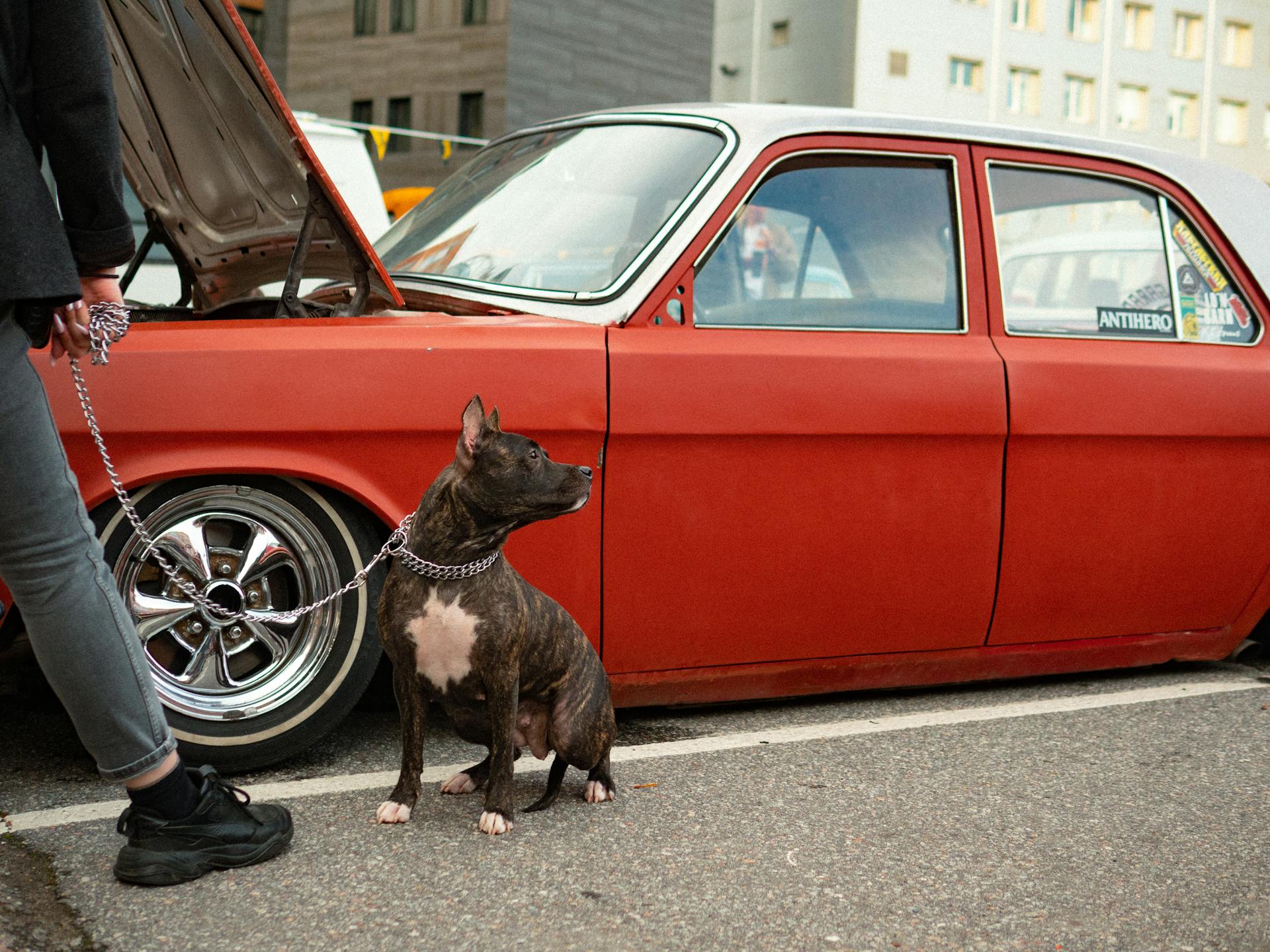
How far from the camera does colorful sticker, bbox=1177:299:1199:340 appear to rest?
165 inches

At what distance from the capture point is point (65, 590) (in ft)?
7.53

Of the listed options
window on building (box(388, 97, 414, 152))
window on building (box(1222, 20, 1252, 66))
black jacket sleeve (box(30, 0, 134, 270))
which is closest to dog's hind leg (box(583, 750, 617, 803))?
black jacket sleeve (box(30, 0, 134, 270))

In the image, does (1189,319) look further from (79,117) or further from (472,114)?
(472,114)

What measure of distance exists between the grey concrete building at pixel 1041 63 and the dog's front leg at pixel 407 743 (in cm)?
4180

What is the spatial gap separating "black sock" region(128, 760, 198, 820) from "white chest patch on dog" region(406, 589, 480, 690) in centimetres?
53

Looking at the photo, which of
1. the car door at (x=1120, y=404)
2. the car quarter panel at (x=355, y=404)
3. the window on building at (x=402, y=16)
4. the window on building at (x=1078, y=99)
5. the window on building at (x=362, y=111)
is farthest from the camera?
the window on building at (x=1078, y=99)

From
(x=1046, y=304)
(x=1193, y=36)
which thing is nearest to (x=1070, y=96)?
(x=1193, y=36)

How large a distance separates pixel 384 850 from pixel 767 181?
6.82 ft

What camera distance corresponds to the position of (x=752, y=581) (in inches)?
138

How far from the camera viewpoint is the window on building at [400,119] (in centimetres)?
3466

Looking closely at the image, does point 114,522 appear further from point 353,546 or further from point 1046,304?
point 1046,304

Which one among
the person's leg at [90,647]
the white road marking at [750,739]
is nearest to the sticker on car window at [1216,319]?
the white road marking at [750,739]

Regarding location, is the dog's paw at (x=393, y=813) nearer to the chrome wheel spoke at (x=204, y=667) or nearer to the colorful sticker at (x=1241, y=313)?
the chrome wheel spoke at (x=204, y=667)

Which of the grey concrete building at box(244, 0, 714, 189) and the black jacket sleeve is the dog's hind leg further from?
the grey concrete building at box(244, 0, 714, 189)
